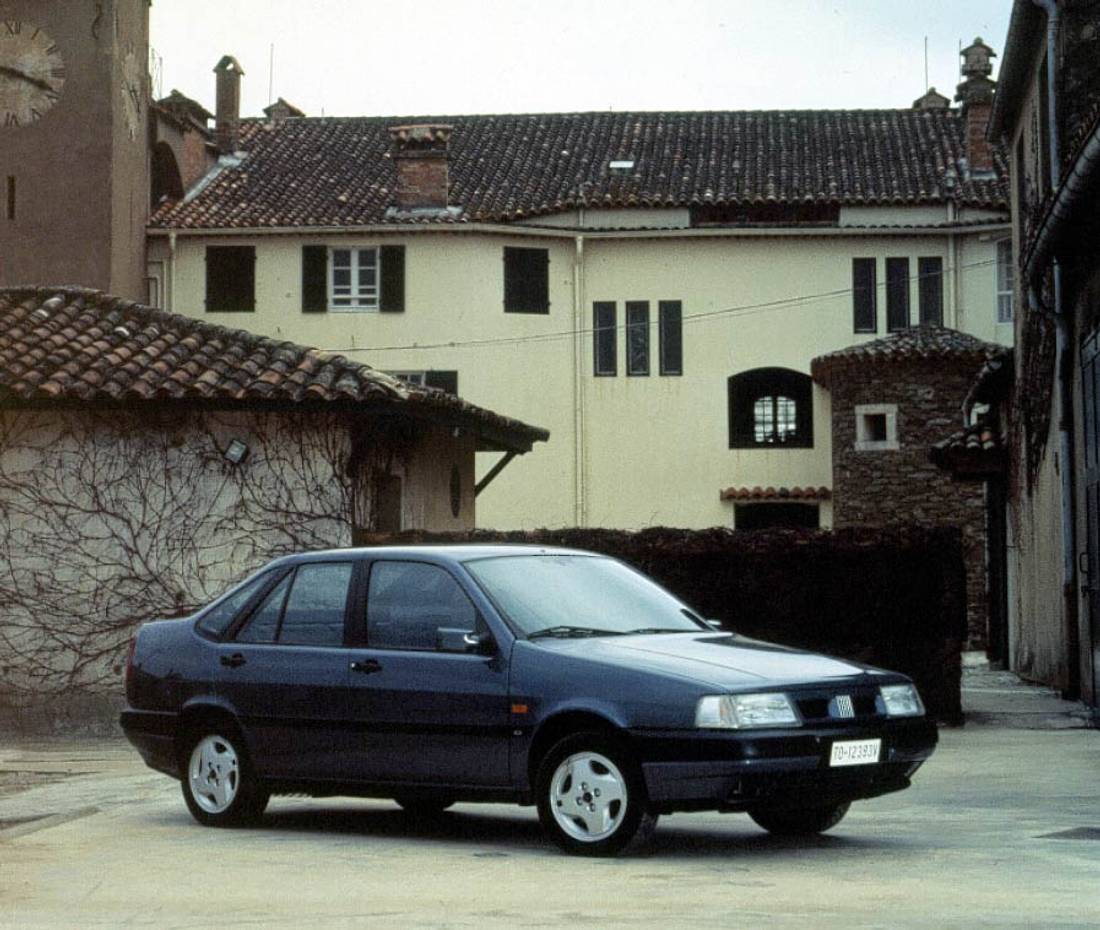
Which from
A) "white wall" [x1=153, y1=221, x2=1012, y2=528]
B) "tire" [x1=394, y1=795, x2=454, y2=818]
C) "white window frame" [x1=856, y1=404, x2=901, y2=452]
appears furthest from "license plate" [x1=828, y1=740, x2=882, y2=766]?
"white wall" [x1=153, y1=221, x2=1012, y2=528]

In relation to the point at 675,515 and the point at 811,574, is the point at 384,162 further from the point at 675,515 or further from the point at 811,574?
the point at 811,574

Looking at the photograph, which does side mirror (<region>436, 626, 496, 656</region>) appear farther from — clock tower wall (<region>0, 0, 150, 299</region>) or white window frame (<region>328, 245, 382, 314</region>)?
white window frame (<region>328, 245, 382, 314</region>)

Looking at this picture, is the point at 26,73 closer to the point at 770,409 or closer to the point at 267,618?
the point at 770,409

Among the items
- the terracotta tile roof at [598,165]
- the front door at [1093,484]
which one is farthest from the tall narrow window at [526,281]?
the front door at [1093,484]

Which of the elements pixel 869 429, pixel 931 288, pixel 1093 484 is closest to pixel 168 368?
pixel 1093 484

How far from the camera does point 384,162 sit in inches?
2061

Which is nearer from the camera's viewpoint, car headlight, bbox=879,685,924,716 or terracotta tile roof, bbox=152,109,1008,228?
car headlight, bbox=879,685,924,716

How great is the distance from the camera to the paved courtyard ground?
878 cm

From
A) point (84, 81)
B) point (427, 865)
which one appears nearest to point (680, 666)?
point (427, 865)

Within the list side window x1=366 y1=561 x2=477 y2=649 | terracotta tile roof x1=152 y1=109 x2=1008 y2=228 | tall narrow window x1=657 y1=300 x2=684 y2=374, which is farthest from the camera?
tall narrow window x1=657 y1=300 x2=684 y2=374

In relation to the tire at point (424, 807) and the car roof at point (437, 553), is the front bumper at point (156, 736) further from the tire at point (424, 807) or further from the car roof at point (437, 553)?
the tire at point (424, 807)

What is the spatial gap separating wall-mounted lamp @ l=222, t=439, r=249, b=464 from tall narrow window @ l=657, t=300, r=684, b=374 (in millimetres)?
28870

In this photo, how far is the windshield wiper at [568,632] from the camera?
1130 centimetres

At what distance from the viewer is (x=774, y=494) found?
160ft
